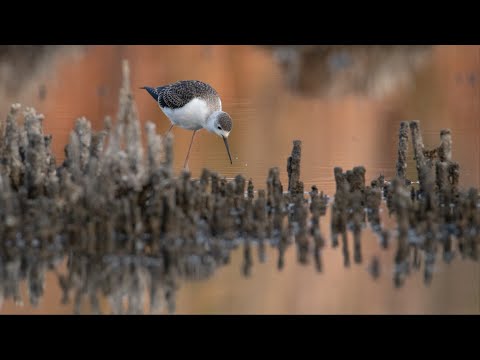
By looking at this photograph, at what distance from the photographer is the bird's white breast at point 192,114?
11.9 meters

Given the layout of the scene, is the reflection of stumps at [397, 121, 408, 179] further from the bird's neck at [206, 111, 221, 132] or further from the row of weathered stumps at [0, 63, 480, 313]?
the bird's neck at [206, 111, 221, 132]

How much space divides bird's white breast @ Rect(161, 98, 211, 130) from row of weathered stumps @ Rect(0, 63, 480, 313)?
2825mm

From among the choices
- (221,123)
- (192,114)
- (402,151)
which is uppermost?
(192,114)

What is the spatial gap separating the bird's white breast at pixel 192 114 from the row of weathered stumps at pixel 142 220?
2.82 m

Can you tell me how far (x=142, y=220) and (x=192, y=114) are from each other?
13.3 ft

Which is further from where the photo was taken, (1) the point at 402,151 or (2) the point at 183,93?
(2) the point at 183,93

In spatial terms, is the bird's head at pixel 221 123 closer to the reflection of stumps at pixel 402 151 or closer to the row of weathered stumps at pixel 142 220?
the reflection of stumps at pixel 402 151

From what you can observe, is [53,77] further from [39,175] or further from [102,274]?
[102,274]

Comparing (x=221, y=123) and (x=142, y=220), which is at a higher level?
(x=221, y=123)

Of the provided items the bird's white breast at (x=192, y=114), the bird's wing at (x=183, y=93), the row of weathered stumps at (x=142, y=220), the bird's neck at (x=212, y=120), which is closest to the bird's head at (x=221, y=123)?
the bird's neck at (x=212, y=120)

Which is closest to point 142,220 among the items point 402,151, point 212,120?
point 402,151

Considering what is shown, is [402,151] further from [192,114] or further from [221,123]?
[192,114]

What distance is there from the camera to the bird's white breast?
11.9 meters

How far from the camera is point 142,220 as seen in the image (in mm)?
8078
